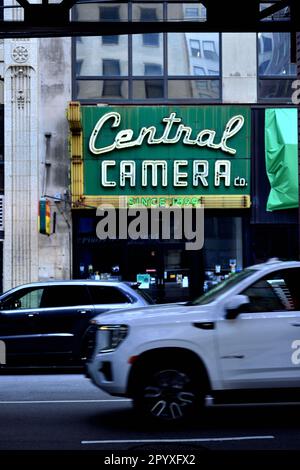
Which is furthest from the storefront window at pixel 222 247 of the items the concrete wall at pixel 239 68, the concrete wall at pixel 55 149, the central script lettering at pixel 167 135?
the concrete wall at pixel 55 149

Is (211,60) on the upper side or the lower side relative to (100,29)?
upper

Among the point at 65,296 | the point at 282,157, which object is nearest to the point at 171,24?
the point at 65,296

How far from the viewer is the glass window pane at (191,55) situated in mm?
22891

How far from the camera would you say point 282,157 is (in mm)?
22281

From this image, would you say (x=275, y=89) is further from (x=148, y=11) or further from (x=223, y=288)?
(x=223, y=288)

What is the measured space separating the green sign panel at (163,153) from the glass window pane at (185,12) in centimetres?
268

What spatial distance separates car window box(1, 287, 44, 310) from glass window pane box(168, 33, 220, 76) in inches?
406

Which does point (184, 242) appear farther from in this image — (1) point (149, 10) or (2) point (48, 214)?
(1) point (149, 10)

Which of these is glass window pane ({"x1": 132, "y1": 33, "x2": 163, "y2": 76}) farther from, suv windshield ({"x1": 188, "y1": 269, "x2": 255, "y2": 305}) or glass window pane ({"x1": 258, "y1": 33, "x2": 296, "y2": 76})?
suv windshield ({"x1": 188, "y1": 269, "x2": 255, "y2": 305})

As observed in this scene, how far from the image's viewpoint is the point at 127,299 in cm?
1488

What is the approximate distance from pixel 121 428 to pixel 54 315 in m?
5.90

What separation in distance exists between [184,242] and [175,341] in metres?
14.1

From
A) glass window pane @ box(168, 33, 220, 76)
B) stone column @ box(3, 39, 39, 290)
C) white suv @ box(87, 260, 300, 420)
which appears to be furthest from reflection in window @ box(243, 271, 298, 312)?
glass window pane @ box(168, 33, 220, 76)
